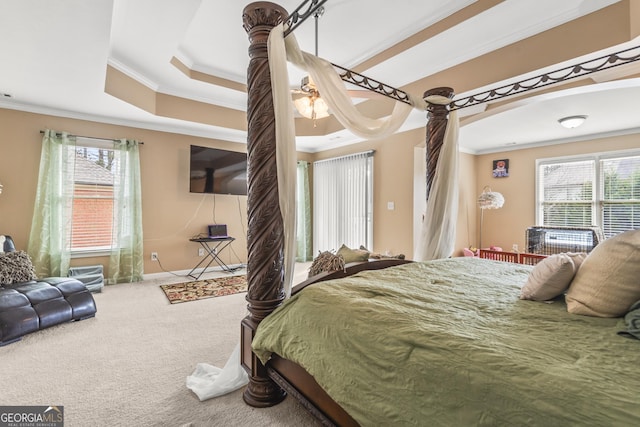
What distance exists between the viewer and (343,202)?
19.3 ft

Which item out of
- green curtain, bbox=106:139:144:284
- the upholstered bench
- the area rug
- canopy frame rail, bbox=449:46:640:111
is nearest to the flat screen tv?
green curtain, bbox=106:139:144:284

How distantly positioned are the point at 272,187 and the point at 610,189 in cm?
594

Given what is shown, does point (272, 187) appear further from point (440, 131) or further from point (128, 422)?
point (440, 131)

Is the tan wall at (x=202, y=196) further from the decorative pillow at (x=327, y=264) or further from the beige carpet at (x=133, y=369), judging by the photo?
the decorative pillow at (x=327, y=264)

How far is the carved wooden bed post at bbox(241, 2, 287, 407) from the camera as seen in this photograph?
1683mm

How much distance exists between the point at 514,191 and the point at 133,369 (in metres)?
6.57

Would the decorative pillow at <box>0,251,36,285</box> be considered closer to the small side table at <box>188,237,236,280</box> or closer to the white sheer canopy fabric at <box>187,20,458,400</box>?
the small side table at <box>188,237,236,280</box>

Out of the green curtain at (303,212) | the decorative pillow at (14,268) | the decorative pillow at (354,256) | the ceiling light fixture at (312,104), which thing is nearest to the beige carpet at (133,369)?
the decorative pillow at (14,268)

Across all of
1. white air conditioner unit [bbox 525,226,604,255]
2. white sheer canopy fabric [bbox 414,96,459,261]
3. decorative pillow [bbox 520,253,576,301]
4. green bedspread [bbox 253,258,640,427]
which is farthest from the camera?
white air conditioner unit [bbox 525,226,604,255]

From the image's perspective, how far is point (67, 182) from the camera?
13.8ft

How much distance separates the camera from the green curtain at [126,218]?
4531 mm

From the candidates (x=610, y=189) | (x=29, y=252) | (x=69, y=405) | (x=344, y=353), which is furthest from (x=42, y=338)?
(x=610, y=189)

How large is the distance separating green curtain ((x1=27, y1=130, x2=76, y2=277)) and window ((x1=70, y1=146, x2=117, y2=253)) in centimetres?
11

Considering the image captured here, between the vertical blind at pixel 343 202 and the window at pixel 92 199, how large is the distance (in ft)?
12.0
